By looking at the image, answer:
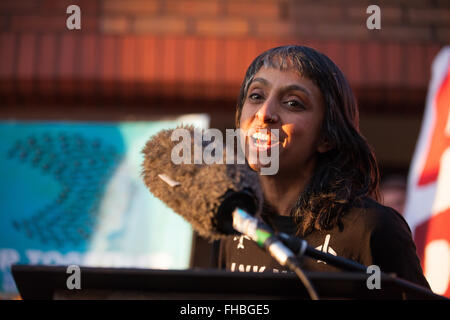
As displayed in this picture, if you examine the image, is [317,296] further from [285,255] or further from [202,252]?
[202,252]

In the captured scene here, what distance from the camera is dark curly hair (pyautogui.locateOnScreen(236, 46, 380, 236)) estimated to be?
1.97 meters

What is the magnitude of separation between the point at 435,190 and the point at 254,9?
2473 mm

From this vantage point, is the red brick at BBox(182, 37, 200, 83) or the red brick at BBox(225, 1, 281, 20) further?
the red brick at BBox(225, 1, 281, 20)

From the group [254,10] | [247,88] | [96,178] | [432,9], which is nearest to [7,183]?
[96,178]

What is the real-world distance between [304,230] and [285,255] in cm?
78

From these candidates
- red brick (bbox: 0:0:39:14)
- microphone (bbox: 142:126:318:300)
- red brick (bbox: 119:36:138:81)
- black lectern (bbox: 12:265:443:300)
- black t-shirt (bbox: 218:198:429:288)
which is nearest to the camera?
black lectern (bbox: 12:265:443:300)

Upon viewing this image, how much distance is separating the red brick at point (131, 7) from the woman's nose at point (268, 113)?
125 inches

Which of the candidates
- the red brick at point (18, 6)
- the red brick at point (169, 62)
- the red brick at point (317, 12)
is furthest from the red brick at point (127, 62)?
the red brick at point (317, 12)

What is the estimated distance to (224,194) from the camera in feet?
4.44

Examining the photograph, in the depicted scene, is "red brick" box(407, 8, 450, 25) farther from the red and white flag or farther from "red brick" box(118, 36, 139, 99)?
"red brick" box(118, 36, 139, 99)

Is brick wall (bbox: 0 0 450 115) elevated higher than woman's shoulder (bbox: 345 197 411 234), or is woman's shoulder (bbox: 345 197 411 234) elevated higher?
brick wall (bbox: 0 0 450 115)

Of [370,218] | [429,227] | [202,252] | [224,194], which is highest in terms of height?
[224,194]

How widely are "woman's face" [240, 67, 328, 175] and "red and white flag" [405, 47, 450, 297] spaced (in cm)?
104

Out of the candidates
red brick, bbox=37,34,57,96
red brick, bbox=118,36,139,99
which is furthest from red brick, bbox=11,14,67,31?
red brick, bbox=118,36,139,99
